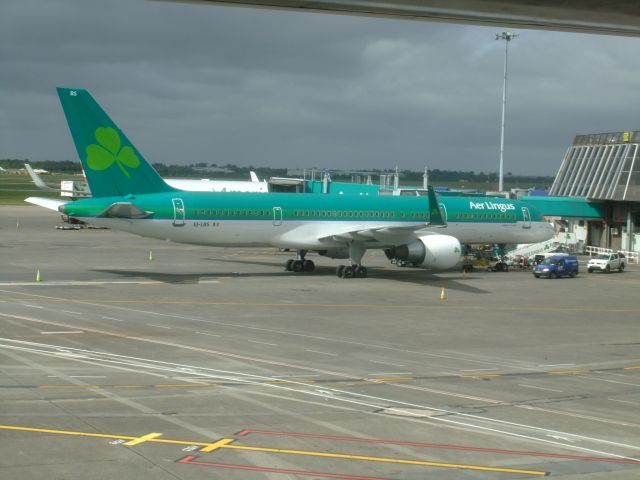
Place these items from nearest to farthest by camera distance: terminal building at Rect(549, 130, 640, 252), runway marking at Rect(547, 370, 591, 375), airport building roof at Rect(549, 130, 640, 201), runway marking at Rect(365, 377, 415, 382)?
runway marking at Rect(365, 377, 415, 382), runway marking at Rect(547, 370, 591, 375), airport building roof at Rect(549, 130, 640, 201), terminal building at Rect(549, 130, 640, 252)

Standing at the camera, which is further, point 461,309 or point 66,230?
point 66,230

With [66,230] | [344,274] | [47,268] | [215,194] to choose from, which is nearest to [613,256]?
[344,274]

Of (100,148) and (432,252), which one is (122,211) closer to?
(100,148)

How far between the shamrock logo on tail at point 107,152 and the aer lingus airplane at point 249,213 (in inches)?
2.0

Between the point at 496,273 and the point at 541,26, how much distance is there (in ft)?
137

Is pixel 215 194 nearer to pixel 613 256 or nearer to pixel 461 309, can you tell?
pixel 461 309

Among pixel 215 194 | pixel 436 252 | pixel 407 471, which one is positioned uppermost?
pixel 215 194

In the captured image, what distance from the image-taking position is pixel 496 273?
55.7 meters

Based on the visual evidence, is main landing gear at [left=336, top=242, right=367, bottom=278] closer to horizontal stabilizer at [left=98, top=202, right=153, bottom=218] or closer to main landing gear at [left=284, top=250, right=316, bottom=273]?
main landing gear at [left=284, top=250, right=316, bottom=273]

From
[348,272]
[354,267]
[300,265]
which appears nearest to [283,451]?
[348,272]

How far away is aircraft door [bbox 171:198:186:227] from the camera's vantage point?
43438 mm

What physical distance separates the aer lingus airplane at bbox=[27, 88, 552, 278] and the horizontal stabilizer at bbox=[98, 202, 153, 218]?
0.05 metres

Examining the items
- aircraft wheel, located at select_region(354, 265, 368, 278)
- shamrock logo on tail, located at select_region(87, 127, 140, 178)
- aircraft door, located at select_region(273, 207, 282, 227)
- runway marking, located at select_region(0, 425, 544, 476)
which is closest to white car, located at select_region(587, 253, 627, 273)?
aircraft wheel, located at select_region(354, 265, 368, 278)

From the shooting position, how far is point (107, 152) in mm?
42562
